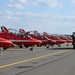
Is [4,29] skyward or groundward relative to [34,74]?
skyward

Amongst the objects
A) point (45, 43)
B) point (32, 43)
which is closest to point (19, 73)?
point (32, 43)

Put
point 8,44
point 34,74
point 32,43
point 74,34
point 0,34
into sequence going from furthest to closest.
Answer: point 74,34 < point 32,43 < point 0,34 < point 8,44 < point 34,74

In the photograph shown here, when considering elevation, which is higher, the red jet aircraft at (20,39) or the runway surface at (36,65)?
the red jet aircraft at (20,39)

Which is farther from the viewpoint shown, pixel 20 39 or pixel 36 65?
pixel 20 39

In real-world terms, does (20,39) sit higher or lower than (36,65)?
higher

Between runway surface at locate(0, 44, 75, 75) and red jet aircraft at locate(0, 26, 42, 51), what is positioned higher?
red jet aircraft at locate(0, 26, 42, 51)

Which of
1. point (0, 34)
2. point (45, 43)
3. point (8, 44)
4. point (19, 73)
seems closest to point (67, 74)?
point (19, 73)

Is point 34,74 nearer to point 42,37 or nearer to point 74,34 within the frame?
point 74,34

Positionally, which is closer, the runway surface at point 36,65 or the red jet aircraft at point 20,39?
the runway surface at point 36,65

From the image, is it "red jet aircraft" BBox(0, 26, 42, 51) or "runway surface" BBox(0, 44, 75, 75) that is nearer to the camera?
"runway surface" BBox(0, 44, 75, 75)

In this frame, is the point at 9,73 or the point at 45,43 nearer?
the point at 9,73

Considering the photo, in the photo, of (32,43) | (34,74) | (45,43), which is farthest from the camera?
(45,43)

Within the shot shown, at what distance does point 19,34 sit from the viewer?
140 ft

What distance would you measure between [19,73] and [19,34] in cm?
2929
